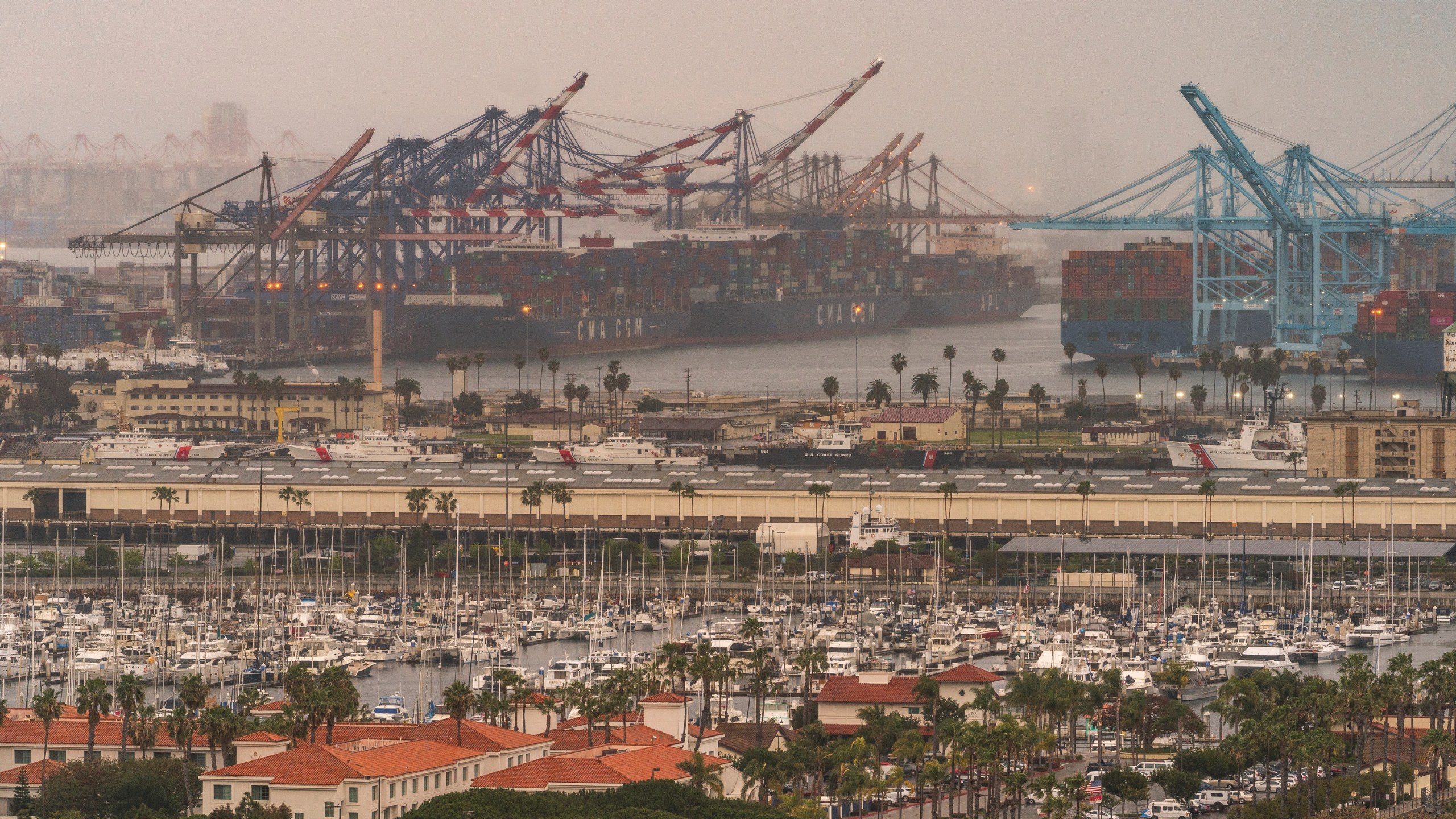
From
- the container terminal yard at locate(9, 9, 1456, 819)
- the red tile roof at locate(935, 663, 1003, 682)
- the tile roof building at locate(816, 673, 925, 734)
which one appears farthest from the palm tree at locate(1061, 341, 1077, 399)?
the tile roof building at locate(816, 673, 925, 734)

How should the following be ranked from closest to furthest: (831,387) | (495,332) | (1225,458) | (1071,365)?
(1225,458) → (831,387) → (1071,365) → (495,332)

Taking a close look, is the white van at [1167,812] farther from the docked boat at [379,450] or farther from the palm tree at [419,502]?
the docked boat at [379,450]

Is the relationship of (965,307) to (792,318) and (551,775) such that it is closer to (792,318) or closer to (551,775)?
(792,318)

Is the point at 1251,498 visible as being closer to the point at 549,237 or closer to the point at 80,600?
the point at 80,600

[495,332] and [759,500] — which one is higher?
[495,332]

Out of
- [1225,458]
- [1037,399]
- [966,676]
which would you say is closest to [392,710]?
[966,676]

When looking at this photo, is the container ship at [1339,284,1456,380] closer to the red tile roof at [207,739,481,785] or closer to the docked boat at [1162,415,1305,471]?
the docked boat at [1162,415,1305,471]
